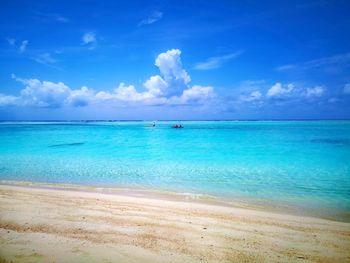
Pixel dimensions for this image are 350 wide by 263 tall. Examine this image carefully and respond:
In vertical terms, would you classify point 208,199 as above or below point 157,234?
below

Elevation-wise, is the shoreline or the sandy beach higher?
Result: the sandy beach

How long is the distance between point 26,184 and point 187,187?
753cm

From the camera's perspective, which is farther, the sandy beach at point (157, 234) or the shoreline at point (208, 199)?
the shoreline at point (208, 199)

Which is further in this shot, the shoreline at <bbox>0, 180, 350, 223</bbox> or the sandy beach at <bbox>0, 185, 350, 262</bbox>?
the shoreline at <bbox>0, 180, 350, 223</bbox>

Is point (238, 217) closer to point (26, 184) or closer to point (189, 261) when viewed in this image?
point (189, 261)

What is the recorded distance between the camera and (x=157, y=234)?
5.71m

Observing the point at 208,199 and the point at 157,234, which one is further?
the point at 208,199

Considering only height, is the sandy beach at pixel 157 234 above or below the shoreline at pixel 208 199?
above

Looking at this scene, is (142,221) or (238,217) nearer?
(142,221)

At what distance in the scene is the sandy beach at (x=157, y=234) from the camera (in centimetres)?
480

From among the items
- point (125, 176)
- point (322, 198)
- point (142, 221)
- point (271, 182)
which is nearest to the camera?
point (142, 221)

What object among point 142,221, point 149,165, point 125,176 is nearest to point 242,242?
point 142,221

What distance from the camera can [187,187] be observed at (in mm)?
11539

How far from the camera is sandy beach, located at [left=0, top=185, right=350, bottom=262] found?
15.7 ft
